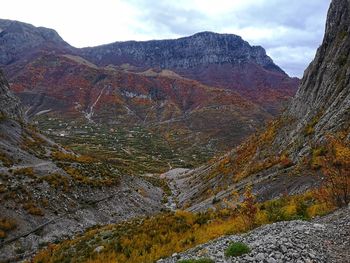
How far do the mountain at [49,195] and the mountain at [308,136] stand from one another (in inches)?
416

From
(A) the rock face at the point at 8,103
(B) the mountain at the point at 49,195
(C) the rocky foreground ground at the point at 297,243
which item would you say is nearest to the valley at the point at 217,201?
(C) the rocky foreground ground at the point at 297,243

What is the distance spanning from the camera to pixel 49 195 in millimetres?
42312

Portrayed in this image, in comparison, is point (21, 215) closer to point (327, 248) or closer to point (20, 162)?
point (20, 162)

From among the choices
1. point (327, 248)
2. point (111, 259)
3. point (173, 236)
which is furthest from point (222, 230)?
point (327, 248)

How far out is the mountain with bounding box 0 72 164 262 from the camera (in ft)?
112

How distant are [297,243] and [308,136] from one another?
33.1 m

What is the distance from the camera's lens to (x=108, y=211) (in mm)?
46438

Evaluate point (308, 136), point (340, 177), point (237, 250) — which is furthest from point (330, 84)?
point (237, 250)

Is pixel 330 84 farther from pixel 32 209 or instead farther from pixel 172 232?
pixel 32 209

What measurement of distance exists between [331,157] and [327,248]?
8.18 m

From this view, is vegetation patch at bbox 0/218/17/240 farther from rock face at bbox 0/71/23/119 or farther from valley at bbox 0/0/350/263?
rock face at bbox 0/71/23/119

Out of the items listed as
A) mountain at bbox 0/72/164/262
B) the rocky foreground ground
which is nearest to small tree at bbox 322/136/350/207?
the rocky foreground ground

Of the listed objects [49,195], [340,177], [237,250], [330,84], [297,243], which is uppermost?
[330,84]

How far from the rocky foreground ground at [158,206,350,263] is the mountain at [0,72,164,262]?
72.4ft
